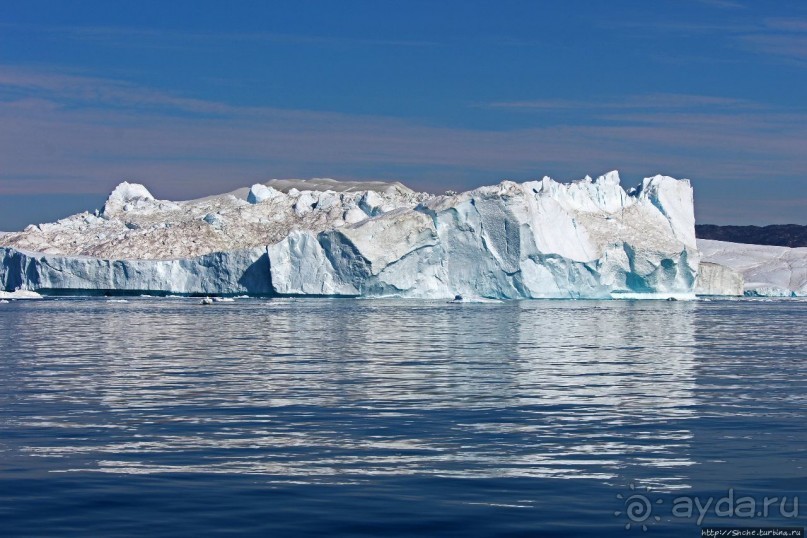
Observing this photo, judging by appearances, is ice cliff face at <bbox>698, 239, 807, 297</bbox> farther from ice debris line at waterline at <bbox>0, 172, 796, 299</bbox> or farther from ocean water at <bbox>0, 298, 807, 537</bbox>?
ocean water at <bbox>0, 298, 807, 537</bbox>

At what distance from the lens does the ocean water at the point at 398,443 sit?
21.0 feet

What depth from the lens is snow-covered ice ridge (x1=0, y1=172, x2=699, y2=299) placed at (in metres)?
53.7

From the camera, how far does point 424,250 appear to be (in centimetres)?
5447

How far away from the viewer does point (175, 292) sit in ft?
200

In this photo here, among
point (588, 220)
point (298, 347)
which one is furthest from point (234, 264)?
point (298, 347)

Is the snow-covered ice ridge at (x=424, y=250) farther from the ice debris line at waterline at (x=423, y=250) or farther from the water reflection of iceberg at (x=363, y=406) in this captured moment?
the water reflection of iceberg at (x=363, y=406)

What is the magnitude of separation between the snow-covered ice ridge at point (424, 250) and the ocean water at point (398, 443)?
113ft

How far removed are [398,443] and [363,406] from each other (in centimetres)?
253

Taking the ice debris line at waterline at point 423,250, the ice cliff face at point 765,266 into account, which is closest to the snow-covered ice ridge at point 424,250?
the ice debris line at waterline at point 423,250

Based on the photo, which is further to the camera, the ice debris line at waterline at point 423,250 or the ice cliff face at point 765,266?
the ice cliff face at point 765,266

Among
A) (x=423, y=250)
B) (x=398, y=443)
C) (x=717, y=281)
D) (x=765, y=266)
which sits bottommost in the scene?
(x=398, y=443)

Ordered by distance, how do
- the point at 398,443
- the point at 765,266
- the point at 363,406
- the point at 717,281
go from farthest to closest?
the point at 765,266 < the point at 717,281 < the point at 363,406 < the point at 398,443

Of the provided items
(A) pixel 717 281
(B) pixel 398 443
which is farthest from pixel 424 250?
(B) pixel 398 443

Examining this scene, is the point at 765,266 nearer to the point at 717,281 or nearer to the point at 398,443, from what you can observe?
the point at 717,281
